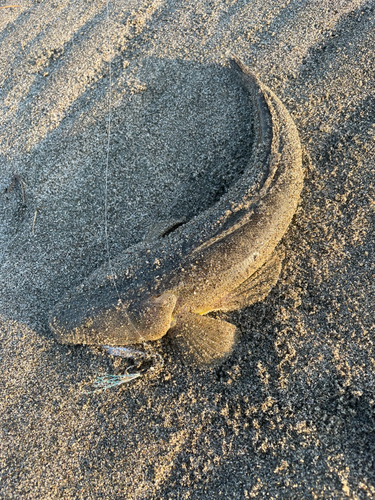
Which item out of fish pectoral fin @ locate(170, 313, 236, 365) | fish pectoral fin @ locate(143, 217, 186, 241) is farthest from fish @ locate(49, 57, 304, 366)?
fish pectoral fin @ locate(143, 217, 186, 241)

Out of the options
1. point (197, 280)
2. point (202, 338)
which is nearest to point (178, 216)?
point (197, 280)

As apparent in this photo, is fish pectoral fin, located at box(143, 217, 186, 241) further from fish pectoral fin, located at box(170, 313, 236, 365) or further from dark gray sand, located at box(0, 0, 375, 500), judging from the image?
fish pectoral fin, located at box(170, 313, 236, 365)

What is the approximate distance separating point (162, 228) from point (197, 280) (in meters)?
0.81

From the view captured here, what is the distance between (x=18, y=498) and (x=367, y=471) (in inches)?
113

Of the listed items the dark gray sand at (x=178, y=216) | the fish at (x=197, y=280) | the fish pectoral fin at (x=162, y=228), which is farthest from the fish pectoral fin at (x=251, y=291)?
the fish pectoral fin at (x=162, y=228)

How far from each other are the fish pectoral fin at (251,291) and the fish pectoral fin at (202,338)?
203 millimetres

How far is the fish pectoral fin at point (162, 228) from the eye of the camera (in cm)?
389

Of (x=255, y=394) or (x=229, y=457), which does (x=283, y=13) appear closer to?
(x=255, y=394)

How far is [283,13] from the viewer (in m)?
4.97

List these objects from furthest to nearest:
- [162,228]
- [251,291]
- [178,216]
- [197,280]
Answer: [178,216]
[162,228]
[251,291]
[197,280]

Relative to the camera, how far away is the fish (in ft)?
11.3

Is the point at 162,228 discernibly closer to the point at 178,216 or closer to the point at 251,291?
the point at 178,216

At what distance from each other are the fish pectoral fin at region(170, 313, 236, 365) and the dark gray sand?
0.12 m

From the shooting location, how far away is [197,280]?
3424 mm
